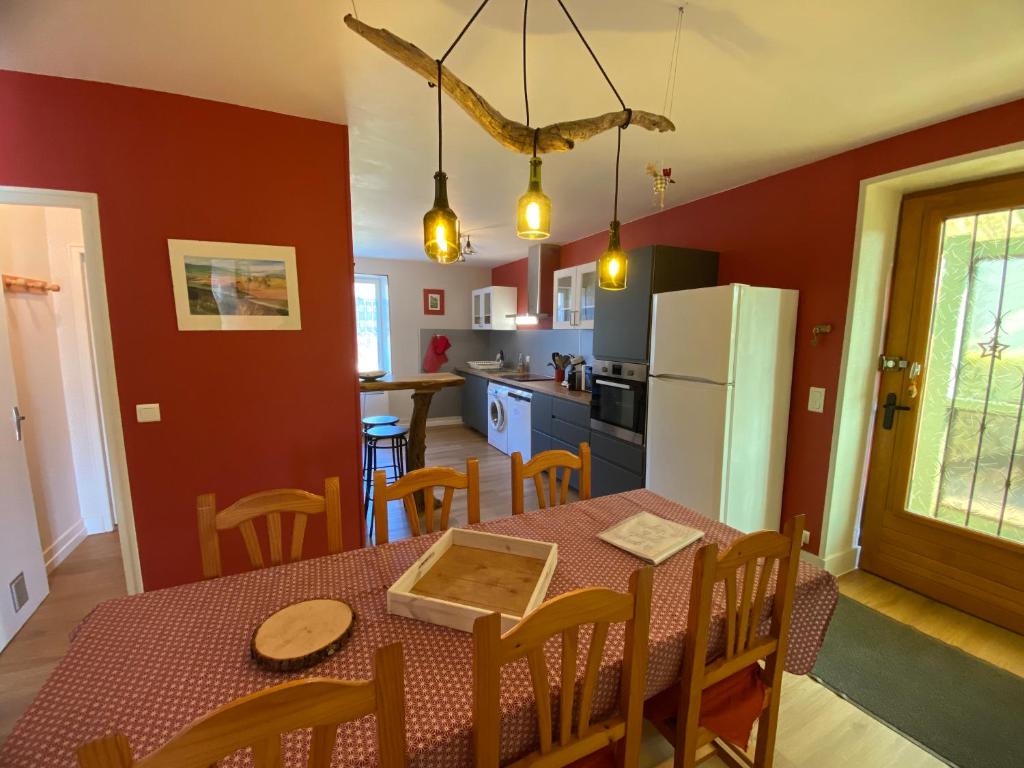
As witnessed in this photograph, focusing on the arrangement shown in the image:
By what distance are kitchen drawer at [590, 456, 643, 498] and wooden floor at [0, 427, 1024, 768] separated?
1.29 m

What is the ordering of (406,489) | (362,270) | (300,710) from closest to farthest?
(300,710) < (406,489) < (362,270)

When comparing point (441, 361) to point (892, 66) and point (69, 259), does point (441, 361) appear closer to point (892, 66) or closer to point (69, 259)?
point (69, 259)

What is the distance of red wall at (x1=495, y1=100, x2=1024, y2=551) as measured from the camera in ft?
6.90

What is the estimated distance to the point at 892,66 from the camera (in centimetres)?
157

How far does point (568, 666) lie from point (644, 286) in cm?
248

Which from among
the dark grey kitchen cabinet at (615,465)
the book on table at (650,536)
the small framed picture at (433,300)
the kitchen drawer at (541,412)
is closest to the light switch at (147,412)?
the book on table at (650,536)

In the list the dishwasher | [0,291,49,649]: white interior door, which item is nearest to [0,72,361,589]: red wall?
[0,291,49,649]: white interior door

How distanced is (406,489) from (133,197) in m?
1.79

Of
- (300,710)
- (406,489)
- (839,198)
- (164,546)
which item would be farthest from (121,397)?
(839,198)

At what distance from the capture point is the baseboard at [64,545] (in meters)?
2.52

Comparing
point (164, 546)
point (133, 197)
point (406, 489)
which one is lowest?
point (164, 546)

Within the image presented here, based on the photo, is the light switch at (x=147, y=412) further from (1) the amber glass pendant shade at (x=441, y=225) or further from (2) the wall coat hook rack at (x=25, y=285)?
(1) the amber glass pendant shade at (x=441, y=225)

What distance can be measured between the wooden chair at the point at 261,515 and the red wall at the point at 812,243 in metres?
2.64

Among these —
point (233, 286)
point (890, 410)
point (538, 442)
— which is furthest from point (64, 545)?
point (890, 410)
